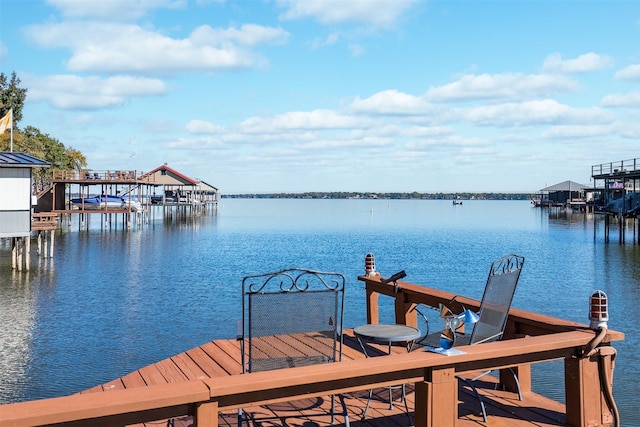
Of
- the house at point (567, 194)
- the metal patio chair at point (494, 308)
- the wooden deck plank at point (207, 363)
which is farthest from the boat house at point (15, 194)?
the house at point (567, 194)

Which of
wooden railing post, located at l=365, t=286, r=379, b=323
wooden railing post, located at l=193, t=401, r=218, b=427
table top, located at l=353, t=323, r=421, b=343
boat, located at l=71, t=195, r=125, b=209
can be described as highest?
boat, located at l=71, t=195, r=125, b=209

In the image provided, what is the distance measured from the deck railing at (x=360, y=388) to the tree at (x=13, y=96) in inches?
2543

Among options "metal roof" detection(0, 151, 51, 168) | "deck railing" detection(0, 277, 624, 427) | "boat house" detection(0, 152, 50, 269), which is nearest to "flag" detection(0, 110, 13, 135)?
"metal roof" detection(0, 151, 51, 168)

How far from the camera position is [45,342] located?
1344cm

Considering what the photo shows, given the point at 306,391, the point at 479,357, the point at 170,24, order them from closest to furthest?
the point at 306,391 → the point at 479,357 → the point at 170,24

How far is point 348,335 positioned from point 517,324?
108 inches

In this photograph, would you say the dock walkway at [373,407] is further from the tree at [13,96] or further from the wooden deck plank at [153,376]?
the tree at [13,96]

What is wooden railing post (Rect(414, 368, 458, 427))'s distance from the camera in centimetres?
421

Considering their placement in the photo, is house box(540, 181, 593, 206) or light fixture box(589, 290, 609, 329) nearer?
light fixture box(589, 290, 609, 329)

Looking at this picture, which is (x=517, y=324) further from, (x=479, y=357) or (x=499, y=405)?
(x=479, y=357)

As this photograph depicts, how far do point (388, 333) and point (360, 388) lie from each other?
147cm

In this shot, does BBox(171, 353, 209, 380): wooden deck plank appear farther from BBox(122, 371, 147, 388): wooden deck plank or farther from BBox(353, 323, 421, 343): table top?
BBox(353, 323, 421, 343): table top

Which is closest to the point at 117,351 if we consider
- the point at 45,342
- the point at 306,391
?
the point at 45,342

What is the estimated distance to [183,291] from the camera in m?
21.6
